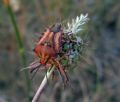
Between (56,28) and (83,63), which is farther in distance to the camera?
(83,63)

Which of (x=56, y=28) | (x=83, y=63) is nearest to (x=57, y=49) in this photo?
(x=56, y=28)

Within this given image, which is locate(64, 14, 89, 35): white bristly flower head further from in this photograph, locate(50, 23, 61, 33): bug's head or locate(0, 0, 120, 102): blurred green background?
locate(0, 0, 120, 102): blurred green background

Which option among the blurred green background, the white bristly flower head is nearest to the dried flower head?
the white bristly flower head

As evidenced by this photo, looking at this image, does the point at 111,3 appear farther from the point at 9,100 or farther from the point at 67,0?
the point at 9,100

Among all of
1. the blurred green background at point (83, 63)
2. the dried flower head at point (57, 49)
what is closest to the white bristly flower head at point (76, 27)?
the dried flower head at point (57, 49)

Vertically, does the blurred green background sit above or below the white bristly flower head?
below

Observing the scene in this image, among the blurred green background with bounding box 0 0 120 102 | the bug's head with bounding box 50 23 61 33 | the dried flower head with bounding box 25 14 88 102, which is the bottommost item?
the blurred green background with bounding box 0 0 120 102

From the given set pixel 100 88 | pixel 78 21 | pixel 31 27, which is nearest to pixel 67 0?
pixel 31 27

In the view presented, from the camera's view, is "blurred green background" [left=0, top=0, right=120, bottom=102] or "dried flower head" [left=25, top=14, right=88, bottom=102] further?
"blurred green background" [left=0, top=0, right=120, bottom=102]

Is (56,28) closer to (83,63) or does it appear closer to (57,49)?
(57,49)
